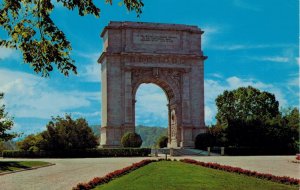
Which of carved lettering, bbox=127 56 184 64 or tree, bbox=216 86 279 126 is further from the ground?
carved lettering, bbox=127 56 184 64

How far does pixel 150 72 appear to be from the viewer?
48.9 meters

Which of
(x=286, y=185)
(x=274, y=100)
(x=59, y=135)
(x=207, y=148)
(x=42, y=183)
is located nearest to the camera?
(x=286, y=185)

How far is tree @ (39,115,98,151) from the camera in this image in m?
38.1

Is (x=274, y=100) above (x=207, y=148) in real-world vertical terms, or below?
above

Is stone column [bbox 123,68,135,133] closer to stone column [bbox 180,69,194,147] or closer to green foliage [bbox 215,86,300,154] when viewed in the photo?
stone column [bbox 180,69,194,147]

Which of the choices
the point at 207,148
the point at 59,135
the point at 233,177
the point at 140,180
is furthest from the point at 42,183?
the point at 207,148

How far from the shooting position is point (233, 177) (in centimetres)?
1680

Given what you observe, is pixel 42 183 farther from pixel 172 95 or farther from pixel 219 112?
pixel 219 112

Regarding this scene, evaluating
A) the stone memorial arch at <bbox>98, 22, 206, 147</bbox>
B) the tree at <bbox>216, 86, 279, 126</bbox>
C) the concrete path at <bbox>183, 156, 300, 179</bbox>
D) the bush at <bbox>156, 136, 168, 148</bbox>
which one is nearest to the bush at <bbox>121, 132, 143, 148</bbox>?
the stone memorial arch at <bbox>98, 22, 206, 147</bbox>

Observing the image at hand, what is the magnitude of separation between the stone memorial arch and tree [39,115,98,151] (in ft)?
25.7

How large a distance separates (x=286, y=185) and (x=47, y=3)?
9.36 m

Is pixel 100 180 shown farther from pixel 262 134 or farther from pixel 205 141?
pixel 262 134

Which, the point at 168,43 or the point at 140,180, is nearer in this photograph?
the point at 140,180

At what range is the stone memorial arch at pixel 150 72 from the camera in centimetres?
4806
